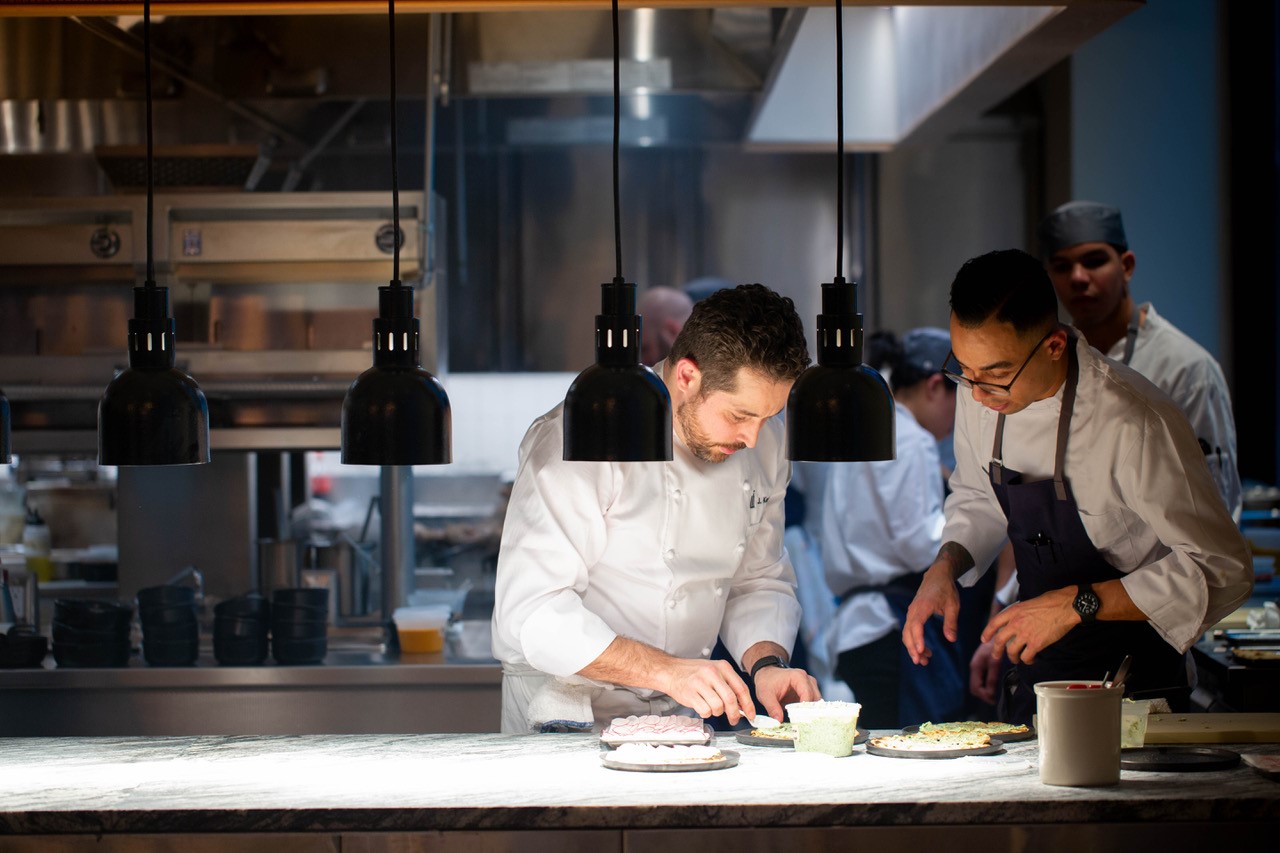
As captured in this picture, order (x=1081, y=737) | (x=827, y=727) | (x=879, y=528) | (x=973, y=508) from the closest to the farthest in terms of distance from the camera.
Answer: (x=1081, y=737) < (x=827, y=727) < (x=973, y=508) < (x=879, y=528)

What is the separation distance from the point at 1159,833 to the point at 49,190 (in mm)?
5151

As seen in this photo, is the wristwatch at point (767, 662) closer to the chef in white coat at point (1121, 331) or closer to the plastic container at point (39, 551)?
the chef in white coat at point (1121, 331)

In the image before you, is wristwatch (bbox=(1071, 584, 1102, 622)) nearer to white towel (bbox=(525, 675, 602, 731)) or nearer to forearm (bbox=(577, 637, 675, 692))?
forearm (bbox=(577, 637, 675, 692))

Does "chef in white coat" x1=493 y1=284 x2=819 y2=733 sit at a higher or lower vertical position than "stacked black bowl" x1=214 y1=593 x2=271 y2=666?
higher

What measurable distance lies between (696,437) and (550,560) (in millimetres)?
405

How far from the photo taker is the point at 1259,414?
6000mm

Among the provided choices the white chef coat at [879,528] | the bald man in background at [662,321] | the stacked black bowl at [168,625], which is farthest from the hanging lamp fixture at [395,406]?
the bald man in background at [662,321]

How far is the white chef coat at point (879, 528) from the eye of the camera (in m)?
4.86

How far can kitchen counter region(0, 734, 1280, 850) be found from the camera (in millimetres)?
1899

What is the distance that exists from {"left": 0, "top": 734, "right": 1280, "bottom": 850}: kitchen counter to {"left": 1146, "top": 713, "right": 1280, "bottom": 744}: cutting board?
0.21m

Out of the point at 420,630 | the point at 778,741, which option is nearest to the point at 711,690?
the point at 778,741

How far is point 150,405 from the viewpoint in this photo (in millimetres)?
2244

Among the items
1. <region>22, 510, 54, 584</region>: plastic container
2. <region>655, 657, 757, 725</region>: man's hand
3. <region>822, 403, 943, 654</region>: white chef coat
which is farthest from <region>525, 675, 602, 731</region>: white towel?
<region>22, 510, 54, 584</region>: plastic container

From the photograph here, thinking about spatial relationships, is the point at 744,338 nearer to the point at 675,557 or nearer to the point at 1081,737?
the point at 675,557
